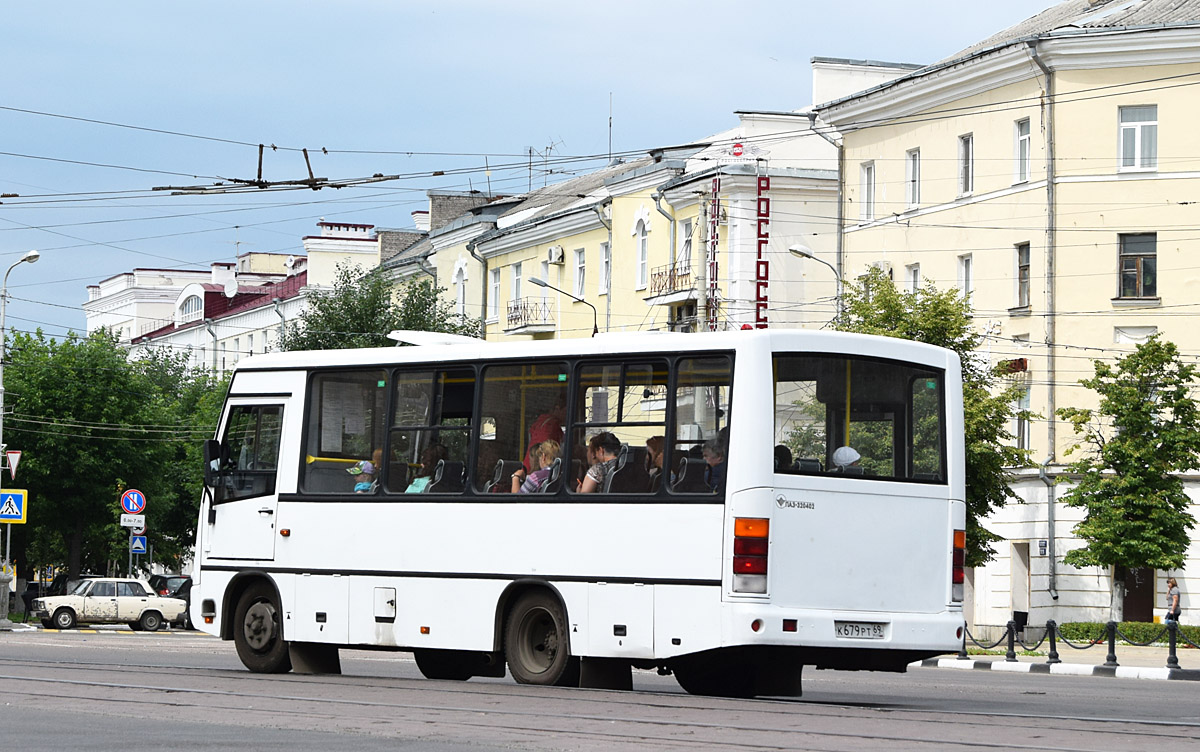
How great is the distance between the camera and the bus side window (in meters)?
18.7

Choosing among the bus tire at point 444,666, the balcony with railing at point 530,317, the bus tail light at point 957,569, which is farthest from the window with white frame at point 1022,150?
the bus tail light at point 957,569

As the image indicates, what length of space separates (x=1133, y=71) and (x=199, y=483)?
3523cm

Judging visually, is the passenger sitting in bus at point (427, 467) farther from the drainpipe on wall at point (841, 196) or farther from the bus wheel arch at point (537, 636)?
the drainpipe on wall at point (841, 196)

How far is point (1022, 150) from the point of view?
46.4 m

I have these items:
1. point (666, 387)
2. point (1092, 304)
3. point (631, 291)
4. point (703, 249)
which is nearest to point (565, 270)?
point (631, 291)

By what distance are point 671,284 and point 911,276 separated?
799 centimetres

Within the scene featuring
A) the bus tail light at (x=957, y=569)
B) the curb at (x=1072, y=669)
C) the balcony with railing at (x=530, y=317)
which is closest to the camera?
the bus tail light at (x=957, y=569)

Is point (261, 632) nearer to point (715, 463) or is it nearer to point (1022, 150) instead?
point (715, 463)

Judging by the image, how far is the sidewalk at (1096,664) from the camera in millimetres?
28188

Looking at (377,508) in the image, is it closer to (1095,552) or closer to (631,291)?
(1095,552)

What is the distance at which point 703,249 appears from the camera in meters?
53.8

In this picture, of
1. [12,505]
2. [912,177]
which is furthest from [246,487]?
[912,177]

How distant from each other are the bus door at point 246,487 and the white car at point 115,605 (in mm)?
29180

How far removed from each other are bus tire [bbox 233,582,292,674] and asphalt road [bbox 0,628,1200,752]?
0.28 m
